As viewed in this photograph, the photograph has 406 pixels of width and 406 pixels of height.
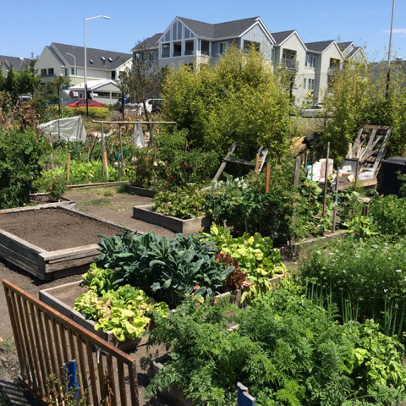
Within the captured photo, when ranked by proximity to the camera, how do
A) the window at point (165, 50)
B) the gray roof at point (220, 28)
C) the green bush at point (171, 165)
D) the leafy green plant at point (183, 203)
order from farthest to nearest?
the window at point (165, 50)
the gray roof at point (220, 28)
the green bush at point (171, 165)
the leafy green plant at point (183, 203)

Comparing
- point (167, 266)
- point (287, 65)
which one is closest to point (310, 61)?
point (287, 65)

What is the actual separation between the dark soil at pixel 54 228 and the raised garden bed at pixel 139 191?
12.3 ft

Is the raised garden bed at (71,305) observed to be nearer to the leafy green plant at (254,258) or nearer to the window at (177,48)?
the leafy green plant at (254,258)

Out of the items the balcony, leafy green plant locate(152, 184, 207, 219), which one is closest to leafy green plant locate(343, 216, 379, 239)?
leafy green plant locate(152, 184, 207, 219)

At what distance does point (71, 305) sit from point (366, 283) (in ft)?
11.1

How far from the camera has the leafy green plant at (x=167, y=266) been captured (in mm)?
4871

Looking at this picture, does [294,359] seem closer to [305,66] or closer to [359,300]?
[359,300]

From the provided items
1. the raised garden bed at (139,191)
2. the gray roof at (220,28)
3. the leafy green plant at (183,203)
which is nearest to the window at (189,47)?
the gray roof at (220,28)

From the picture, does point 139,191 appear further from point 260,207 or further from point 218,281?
point 218,281

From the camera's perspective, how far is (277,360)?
3010 millimetres

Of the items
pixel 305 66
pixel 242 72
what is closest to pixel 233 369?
pixel 242 72

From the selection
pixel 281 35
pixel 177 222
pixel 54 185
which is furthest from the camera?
pixel 281 35

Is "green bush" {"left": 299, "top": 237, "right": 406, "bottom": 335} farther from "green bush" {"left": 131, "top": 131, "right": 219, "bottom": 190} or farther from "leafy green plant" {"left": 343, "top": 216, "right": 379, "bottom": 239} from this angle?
"green bush" {"left": 131, "top": 131, "right": 219, "bottom": 190}

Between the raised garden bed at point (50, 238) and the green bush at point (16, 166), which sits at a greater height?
the green bush at point (16, 166)
